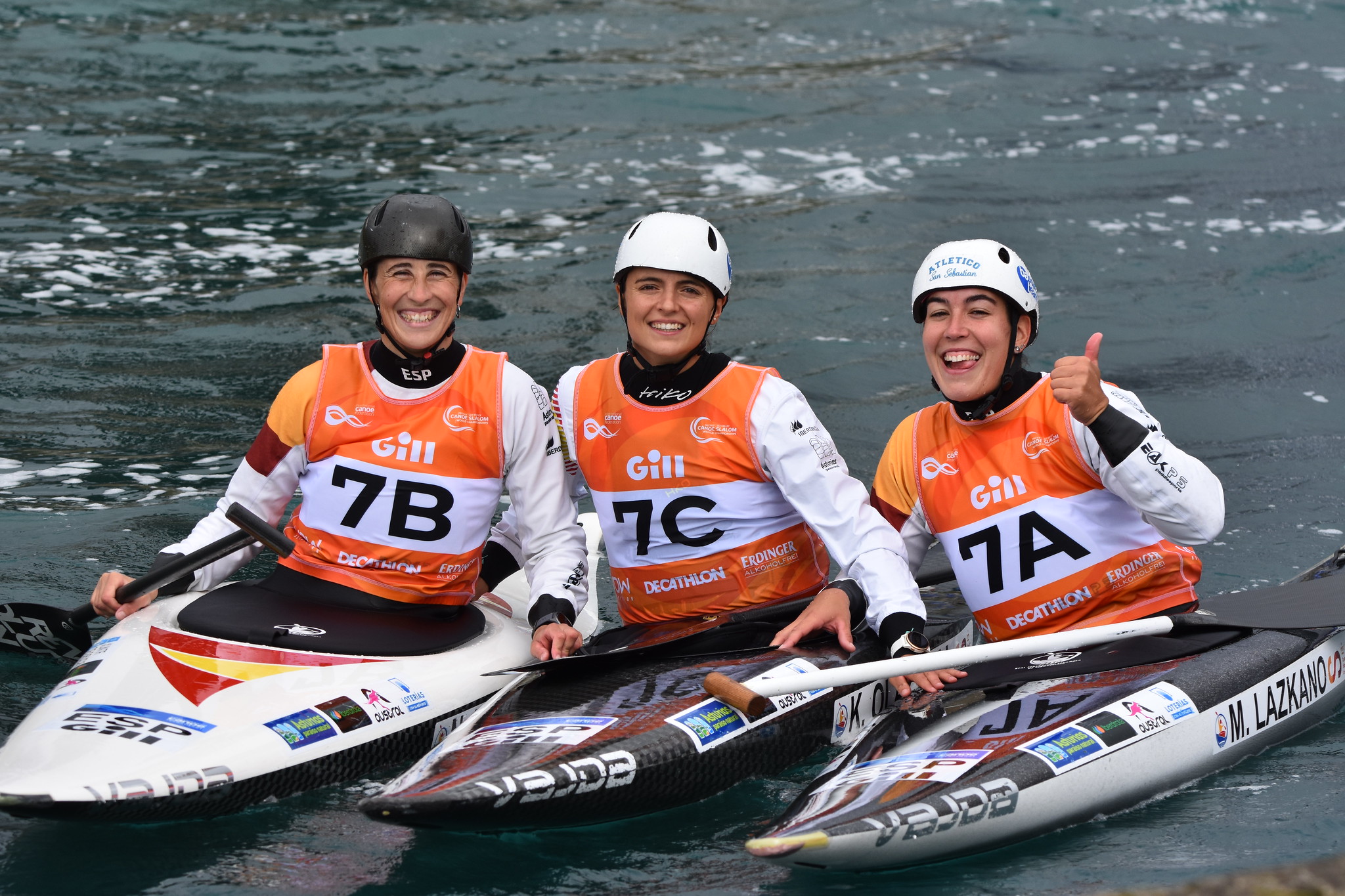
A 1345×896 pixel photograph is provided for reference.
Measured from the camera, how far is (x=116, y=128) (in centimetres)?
1370

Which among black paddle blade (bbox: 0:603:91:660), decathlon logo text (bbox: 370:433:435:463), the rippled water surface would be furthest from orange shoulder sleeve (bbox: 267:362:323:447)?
the rippled water surface

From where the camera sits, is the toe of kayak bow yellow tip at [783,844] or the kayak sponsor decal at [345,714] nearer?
the toe of kayak bow yellow tip at [783,844]

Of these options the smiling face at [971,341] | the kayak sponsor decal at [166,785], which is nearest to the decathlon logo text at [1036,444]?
the smiling face at [971,341]

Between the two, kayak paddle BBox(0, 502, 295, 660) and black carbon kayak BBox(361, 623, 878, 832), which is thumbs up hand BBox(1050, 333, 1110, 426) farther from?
kayak paddle BBox(0, 502, 295, 660)

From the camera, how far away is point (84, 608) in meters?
4.98

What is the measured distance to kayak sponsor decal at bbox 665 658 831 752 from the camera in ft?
13.6

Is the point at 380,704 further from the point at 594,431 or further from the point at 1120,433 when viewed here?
the point at 1120,433

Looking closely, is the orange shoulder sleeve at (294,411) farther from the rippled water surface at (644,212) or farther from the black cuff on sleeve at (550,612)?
the rippled water surface at (644,212)

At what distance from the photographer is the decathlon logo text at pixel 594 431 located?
477 cm

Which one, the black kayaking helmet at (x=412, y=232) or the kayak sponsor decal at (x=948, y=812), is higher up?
the black kayaking helmet at (x=412, y=232)

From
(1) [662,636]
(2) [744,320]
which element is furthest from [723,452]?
(2) [744,320]

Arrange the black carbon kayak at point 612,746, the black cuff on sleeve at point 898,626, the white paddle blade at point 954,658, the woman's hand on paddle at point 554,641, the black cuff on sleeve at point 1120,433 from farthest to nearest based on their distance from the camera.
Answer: the woman's hand on paddle at point 554,641
the black cuff on sleeve at point 898,626
the black cuff on sleeve at point 1120,433
the white paddle blade at point 954,658
the black carbon kayak at point 612,746

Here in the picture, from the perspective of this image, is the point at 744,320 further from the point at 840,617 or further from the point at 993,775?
the point at 993,775

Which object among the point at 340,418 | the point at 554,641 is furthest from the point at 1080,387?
the point at 340,418
